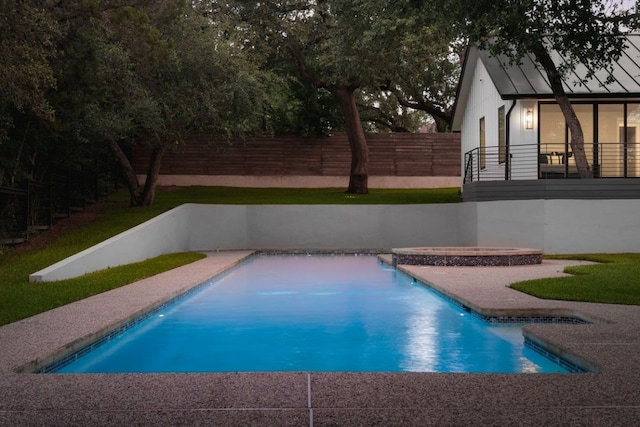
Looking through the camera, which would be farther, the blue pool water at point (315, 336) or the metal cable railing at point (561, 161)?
the metal cable railing at point (561, 161)

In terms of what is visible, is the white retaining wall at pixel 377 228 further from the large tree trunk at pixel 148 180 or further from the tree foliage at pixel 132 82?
the tree foliage at pixel 132 82

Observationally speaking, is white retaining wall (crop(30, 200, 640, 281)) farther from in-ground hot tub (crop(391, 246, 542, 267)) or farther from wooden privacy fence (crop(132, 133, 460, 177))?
wooden privacy fence (crop(132, 133, 460, 177))

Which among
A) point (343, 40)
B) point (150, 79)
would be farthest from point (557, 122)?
point (150, 79)

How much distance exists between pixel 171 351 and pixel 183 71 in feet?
42.1

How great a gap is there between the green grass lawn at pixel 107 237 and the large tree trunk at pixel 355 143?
35.0 inches

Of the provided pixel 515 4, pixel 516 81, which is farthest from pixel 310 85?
pixel 515 4

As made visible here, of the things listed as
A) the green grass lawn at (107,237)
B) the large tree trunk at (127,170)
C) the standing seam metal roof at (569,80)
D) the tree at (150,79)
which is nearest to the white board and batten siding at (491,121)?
the standing seam metal roof at (569,80)

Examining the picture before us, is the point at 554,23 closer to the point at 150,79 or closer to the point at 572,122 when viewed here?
the point at 572,122

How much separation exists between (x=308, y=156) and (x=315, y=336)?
2350cm

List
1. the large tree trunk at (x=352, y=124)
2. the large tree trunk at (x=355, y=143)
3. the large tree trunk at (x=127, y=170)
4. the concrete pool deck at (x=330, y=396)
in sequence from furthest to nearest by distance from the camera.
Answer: the large tree trunk at (x=355, y=143) < the large tree trunk at (x=352, y=124) < the large tree trunk at (x=127, y=170) < the concrete pool deck at (x=330, y=396)

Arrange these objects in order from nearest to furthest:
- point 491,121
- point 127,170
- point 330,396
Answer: point 330,396 < point 127,170 < point 491,121

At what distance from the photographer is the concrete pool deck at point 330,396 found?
4.35 metres

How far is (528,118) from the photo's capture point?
20.6m

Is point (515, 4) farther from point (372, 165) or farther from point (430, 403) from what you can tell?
point (372, 165)
